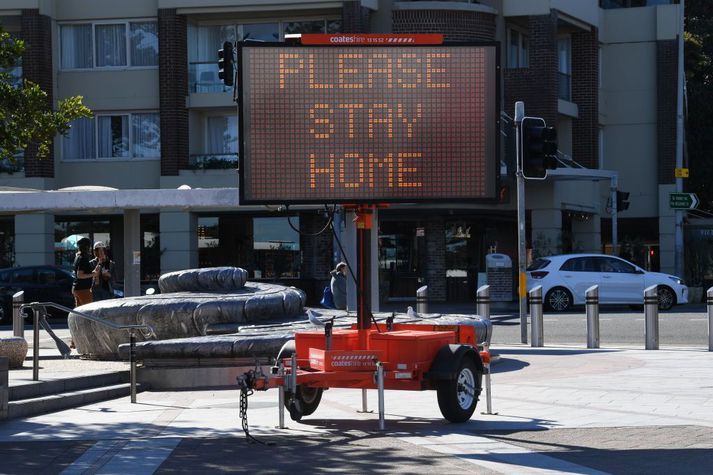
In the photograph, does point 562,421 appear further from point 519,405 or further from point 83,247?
point 83,247

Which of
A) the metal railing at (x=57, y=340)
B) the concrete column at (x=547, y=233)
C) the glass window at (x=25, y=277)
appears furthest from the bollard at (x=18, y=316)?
the concrete column at (x=547, y=233)

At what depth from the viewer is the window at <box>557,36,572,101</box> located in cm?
4222

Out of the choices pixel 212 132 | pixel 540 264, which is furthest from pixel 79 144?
pixel 540 264

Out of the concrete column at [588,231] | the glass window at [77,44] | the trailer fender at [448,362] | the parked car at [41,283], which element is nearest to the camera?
the trailer fender at [448,362]

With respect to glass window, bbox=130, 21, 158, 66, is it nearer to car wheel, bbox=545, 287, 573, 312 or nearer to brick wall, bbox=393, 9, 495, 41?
brick wall, bbox=393, 9, 495, 41

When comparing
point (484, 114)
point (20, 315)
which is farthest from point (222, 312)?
point (484, 114)

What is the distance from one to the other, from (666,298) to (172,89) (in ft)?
52.9

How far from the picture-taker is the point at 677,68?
44250 millimetres

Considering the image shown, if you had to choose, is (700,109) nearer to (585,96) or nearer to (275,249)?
(585,96)

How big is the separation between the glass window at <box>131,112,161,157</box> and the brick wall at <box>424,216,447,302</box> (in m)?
8.78

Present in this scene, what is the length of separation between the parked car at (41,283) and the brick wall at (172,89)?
6206 mm

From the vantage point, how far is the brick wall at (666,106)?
1761 inches

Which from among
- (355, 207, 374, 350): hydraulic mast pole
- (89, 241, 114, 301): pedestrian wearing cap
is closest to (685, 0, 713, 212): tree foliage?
(89, 241, 114, 301): pedestrian wearing cap

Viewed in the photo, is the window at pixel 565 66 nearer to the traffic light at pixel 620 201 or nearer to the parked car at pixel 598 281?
the traffic light at pixel 620 201
